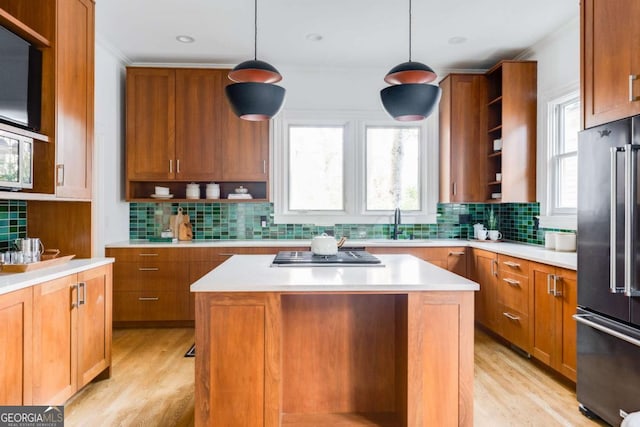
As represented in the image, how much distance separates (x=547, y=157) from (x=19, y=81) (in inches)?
165

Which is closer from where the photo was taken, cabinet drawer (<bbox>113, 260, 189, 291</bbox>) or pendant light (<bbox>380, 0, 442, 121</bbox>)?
pendant light (<bbox>380, 0, 442, 121</bbox>)

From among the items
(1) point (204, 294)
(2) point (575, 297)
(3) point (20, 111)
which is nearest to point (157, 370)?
(1) point (204, 294)

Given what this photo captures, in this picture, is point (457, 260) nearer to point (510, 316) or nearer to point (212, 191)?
point (510, 316)

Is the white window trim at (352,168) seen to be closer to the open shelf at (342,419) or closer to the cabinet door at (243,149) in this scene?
the cabinet door at (243,149)

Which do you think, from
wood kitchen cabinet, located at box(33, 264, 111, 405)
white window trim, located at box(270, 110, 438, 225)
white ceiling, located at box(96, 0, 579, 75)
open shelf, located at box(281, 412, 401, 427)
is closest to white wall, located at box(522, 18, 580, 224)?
white ceiling, located at box(96, 0, 579, 75)

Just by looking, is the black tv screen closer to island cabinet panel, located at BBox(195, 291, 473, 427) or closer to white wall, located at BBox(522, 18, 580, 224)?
island cabinet panel, located at BBox(195, 291, 473, 427)

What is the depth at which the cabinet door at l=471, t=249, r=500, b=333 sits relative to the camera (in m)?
3.71

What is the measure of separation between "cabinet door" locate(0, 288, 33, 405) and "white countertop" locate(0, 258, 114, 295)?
0.04 metres

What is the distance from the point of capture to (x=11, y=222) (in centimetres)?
263

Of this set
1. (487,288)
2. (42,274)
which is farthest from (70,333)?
(487,288)

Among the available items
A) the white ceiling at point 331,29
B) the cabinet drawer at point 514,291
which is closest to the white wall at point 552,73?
the white ceiling at point 331,29

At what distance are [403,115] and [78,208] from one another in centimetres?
226

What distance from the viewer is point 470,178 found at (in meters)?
4.46

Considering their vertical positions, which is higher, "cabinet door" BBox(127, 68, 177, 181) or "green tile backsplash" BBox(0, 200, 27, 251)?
"cabinet door" BBox(127, 68, 177, 181)
